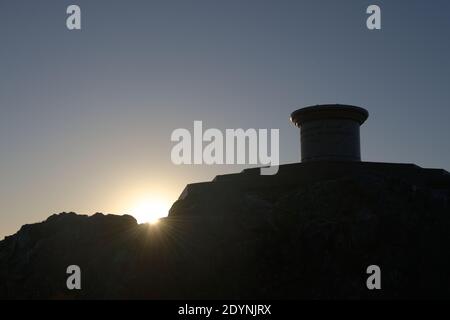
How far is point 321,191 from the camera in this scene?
88.8 feet

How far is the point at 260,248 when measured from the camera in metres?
25.5

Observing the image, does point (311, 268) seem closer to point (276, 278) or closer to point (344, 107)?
point (276, 278)

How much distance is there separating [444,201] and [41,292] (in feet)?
67.1

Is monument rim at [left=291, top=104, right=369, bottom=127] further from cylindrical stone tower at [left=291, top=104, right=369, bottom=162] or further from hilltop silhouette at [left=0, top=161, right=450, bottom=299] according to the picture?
hilltop silhouette at [left=0, top=161, right=450, bottom=299]

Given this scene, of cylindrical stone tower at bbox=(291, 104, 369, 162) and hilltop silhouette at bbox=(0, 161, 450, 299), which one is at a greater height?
cylindrical stone tower at bbox=(291, 104, 369, 162)

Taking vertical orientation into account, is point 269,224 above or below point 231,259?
above

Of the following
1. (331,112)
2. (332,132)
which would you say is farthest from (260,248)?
(331,112)

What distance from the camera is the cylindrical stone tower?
34.6 meters

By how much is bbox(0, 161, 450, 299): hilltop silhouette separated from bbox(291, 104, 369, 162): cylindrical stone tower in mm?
6133

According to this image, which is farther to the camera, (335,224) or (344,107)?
(344,107)

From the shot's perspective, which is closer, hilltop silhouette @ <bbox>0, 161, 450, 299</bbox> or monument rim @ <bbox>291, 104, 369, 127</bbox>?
hilltop silhouette @ <bbox>0, 161, 450, 299</bbox>

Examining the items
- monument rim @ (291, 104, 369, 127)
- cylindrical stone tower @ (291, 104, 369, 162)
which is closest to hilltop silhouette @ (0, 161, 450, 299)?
cylindrical stone tower @ (291, 104, 369, 162)

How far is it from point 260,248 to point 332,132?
12234 mm
